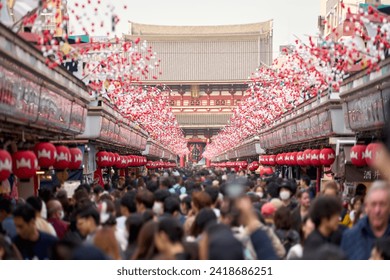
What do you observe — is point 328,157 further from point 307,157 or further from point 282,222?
point 282,222

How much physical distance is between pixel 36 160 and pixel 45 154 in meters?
2.06

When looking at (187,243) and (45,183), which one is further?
(45,183)

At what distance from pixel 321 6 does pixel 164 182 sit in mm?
42859

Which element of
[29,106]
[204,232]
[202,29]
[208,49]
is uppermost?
[202,29]

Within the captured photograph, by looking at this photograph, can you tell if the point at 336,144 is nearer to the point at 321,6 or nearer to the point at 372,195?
the point at 372,195

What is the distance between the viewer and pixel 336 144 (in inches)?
941

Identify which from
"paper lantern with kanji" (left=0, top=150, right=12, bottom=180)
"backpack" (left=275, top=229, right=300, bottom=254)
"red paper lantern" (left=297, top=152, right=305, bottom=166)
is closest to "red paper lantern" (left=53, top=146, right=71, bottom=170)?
"paper lantern with kanji" (left=0, top=150, right=12, bottom=180)

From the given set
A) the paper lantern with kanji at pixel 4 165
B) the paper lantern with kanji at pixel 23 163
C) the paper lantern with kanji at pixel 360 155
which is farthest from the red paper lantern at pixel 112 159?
the paper lantern with kanji at pixel 4 165

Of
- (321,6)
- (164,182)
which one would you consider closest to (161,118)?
(321,6)

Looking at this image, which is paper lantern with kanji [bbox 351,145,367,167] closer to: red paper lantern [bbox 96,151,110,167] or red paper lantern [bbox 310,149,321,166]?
red paper lantern [bbox 310,149,321,166]

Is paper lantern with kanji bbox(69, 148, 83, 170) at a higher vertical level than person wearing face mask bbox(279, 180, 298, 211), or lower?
higher

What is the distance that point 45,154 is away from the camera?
17875 millimetres

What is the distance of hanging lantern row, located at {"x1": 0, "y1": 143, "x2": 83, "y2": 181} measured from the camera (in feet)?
43.4

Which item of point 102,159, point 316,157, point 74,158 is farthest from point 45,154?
point 102,159
